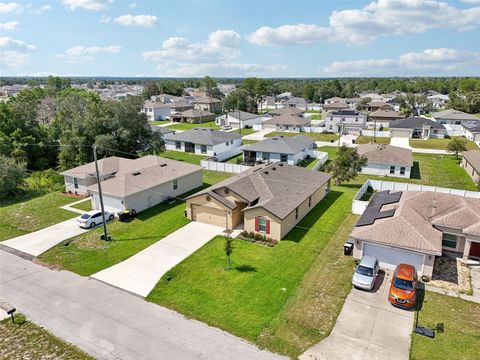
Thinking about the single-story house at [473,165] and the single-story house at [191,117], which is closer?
the single-story house at [473,165]

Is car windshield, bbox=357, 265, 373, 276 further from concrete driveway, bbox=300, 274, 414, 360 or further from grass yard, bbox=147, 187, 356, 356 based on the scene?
concrete driveway, bbox=300, 274, 414, 360

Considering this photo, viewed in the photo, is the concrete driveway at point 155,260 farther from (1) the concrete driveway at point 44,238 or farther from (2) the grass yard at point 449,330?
(2) the grass yard at point 449,330

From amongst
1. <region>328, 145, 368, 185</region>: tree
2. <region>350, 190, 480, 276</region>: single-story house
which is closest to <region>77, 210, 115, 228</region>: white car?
<region>350, 190, 480, 276</region>: single-story house

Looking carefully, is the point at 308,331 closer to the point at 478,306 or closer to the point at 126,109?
the point at 478,306

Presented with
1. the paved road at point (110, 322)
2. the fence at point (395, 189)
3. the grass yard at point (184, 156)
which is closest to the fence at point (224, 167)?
the grass yard at point (184, 156)

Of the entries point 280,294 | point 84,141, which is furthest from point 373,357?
point 84,141

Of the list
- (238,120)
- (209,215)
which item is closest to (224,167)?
(209,215)

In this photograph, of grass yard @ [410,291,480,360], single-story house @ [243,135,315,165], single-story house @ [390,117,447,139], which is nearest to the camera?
grass yard @ [410,291,480,360]
